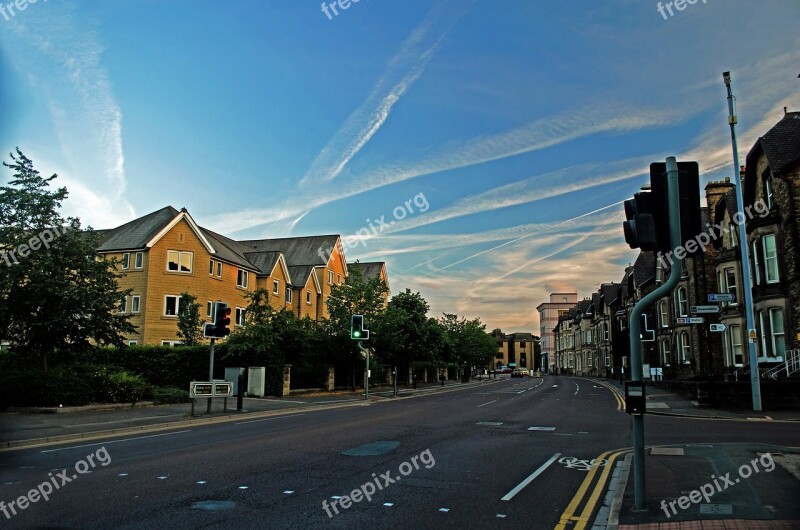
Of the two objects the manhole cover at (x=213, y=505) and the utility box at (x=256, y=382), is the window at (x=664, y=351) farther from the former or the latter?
the manhole cover at (x=213, y=505)

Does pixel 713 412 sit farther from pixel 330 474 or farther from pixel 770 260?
pixel 330 474

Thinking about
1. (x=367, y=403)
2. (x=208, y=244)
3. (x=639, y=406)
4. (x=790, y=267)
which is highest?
(x=208, y=244)

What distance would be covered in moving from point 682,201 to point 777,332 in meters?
24.9

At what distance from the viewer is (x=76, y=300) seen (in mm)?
21594

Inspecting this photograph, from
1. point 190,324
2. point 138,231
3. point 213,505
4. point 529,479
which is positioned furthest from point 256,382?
point 213,505

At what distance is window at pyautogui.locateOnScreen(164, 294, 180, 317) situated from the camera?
39.6 meters

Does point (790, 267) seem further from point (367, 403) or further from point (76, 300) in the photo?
point (76, 300)

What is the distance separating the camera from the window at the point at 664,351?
47031mm

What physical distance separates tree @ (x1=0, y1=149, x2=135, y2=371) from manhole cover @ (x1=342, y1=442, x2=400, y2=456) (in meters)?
14.6

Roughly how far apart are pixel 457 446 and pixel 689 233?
25.1 feet

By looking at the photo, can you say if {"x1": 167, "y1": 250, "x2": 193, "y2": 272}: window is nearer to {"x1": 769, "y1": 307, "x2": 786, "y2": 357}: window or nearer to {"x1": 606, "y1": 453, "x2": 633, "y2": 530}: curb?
{"x1": 769, "y1": 307, "x2": 786, "y2": 357}: window

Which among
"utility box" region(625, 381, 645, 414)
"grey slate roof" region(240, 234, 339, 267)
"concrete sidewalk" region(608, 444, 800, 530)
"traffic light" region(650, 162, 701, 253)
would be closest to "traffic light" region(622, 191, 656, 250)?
"traffic light" region(650, 162, 701, 253)

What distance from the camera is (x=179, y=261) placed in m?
40.5

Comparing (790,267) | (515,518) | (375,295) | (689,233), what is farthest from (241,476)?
(375,295)
